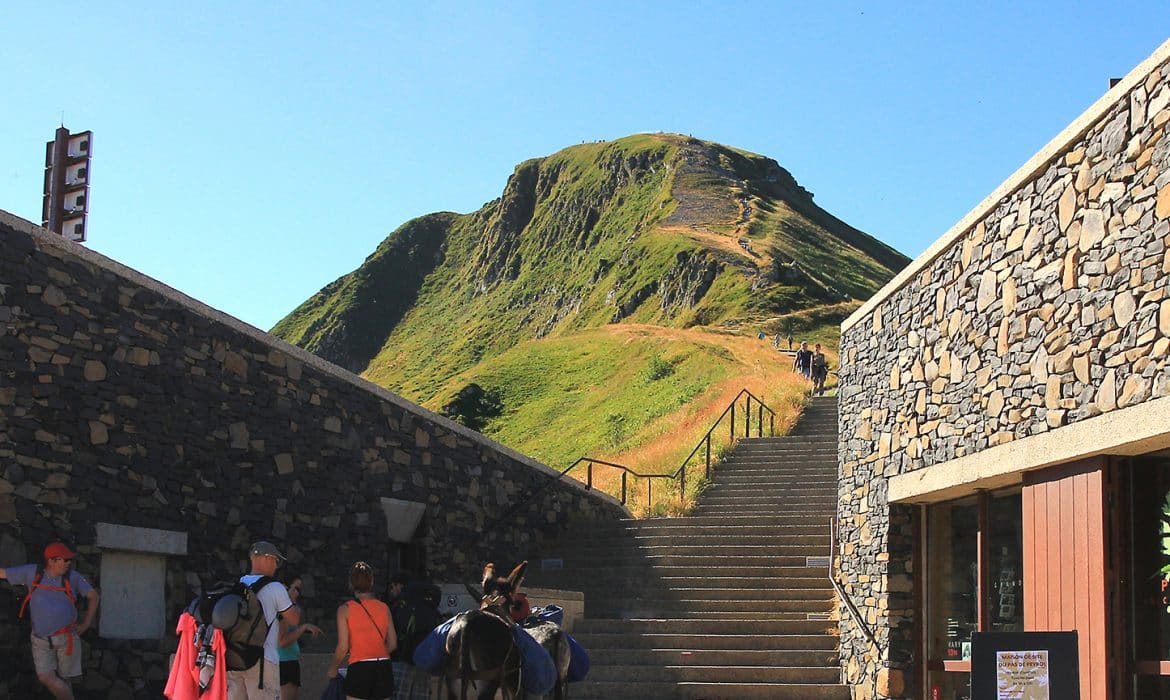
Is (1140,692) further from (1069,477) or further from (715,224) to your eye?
(715,224)

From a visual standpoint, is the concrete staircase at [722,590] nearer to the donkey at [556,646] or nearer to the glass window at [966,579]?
the glass window at [966,579]

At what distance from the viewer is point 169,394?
13.6m

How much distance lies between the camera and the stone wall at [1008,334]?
29.4ft

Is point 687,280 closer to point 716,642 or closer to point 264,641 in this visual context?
point 716,642

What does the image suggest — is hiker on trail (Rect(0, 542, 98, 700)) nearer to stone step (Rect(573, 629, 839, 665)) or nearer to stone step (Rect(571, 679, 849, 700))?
stone step (Rect(571, 679, 849, 700))

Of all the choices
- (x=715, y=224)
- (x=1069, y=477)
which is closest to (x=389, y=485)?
(x=1069, y=477)

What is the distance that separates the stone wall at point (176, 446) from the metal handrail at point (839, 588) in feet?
14.8

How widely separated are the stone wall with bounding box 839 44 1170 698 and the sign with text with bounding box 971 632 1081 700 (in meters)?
1.75

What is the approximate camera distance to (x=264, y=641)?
29.2 ft

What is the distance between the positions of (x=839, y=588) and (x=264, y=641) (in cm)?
799

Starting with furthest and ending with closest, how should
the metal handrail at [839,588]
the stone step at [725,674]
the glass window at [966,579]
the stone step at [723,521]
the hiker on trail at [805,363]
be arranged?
the hiker on trail at [805,363] < the stone step at [723,521] < the stone step at [725,674] < the metal handrail at [839,588] < the glass window at [966,579]

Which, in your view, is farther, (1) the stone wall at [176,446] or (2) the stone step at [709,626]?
(2) the stone step at [709,626]

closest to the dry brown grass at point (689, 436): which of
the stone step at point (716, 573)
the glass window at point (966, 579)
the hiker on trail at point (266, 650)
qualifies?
the stone step at point (716, 573)

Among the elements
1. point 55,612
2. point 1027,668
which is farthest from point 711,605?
point 1027,668
